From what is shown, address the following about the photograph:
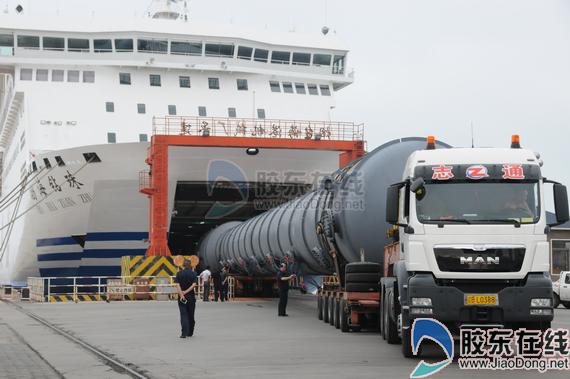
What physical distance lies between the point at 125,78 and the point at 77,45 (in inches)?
93.9

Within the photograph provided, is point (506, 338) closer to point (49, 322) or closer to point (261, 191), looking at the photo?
point (49, 322)

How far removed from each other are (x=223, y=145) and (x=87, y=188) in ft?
19.2

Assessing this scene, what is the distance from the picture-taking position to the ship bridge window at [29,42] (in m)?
40.4

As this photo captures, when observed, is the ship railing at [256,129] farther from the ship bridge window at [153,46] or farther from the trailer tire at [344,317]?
Answer: the trailer tire at [344,317]

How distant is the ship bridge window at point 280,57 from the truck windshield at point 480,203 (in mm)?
30156

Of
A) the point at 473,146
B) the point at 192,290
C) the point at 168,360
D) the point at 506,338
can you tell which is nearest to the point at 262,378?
the point at 168,360

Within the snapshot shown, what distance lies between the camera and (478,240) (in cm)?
1218

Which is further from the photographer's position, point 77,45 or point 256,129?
point 77,45

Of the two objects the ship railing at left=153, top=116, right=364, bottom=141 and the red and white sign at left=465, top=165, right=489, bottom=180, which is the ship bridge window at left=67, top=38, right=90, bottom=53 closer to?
the ship railing at left=153, top=116, right=364, bottom=141

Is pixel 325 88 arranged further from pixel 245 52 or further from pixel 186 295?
pixel 186 295

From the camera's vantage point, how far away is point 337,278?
18938mm

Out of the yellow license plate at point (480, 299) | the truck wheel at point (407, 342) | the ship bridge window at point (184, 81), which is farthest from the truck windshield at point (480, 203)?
the ship bridge window at point (184, 81)

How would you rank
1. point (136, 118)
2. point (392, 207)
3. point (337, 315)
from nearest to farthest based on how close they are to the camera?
point (392, 207) → point (337, 315) → point (136, 118)

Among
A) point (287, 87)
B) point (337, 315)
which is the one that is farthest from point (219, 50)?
point (337, 315)
